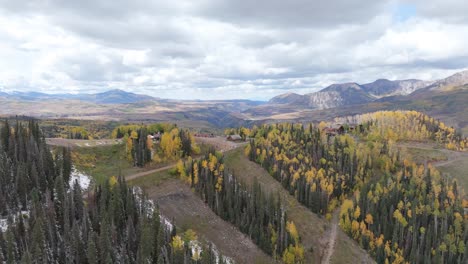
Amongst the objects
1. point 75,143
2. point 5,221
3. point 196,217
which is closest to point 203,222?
point 196,217

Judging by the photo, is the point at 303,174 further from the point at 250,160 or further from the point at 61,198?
the point at 61,198

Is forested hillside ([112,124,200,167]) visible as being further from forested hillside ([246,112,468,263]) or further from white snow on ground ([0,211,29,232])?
white snow on ground ([0,211,29,232])

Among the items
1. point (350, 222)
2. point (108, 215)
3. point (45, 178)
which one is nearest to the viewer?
point (108, 215)

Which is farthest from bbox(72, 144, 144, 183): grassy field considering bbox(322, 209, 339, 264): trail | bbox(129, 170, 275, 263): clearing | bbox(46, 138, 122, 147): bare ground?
bbox(322, 209, 339, 264): trail

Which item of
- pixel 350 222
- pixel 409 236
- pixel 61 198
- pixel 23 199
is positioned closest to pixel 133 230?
pixel 61 198

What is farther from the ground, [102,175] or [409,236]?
[102,175]

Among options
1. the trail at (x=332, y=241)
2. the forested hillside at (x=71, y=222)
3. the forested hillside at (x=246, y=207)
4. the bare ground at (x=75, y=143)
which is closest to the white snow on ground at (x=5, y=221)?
the forested hillside at (x=71, y=222)
